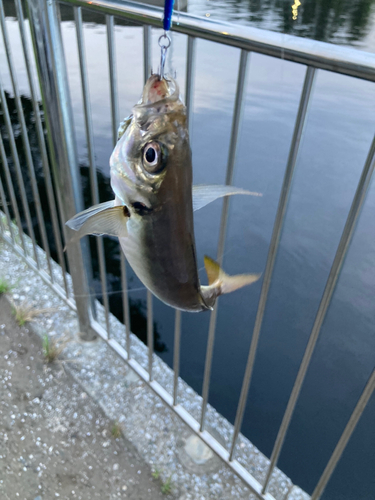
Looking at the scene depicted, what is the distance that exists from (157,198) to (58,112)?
95 centimetres

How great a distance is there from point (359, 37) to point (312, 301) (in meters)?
1.67

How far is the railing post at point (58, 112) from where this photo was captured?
1220mm

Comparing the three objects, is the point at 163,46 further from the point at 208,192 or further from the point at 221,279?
the point at 221,279

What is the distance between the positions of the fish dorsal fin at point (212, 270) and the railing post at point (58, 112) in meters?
0.78

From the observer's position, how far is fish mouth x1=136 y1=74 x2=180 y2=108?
0.56 m

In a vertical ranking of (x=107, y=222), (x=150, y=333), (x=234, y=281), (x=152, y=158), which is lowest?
(x=150, y=333)

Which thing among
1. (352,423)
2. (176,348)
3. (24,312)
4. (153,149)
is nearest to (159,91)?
(153,149)

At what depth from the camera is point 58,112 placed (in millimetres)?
1368

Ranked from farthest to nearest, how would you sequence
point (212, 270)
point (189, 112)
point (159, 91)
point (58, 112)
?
point (58, 112) → point (189, 112) → point (212, 270) → point (159, 91)

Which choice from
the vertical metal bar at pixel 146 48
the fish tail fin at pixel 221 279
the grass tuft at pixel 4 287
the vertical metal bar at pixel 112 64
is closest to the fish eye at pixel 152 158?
the fish tail fin at pixel 221 279

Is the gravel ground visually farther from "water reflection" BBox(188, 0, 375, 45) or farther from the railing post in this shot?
"water reflection" BBox(188, 0, 375, 45)

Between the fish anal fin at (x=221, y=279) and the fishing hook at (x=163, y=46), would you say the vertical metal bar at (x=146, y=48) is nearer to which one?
the fishing hook at (x=163, y=46)

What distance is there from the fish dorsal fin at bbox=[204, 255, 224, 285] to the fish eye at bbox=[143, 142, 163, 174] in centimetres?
25

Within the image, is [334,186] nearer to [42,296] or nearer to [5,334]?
[42,296]
